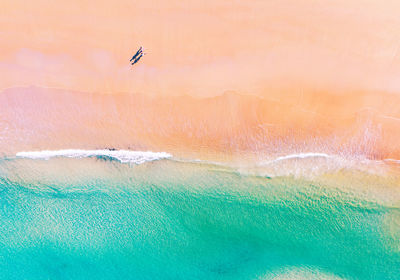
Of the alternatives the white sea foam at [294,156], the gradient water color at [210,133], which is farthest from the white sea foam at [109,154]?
the white sea foam at [294,156]

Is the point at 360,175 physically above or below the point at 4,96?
below

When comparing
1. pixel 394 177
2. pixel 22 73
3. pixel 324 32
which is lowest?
pixel 394 177

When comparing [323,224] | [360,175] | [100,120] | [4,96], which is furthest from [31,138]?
[360,175]

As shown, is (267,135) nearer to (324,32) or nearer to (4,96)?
(324,32)

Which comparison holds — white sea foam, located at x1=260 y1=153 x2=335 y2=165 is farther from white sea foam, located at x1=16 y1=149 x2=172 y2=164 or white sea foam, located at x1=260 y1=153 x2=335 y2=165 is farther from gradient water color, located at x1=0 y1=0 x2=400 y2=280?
white sea foam, located at x1=16 y1=149 x2=172 y2=164

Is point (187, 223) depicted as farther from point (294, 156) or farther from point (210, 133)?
point (294, 156)

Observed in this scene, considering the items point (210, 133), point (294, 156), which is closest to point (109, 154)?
point (210, 133)
